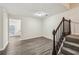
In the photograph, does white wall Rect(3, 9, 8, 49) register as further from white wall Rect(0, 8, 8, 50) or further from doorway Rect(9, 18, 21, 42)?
doorway Rect(9, 18, 21, 42)

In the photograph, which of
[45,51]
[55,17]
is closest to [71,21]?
[55,17]

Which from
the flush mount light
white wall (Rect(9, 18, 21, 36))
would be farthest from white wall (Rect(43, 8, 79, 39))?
white wall (Rect(9, 18, 21, 36))

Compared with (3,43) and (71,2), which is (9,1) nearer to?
(3,43)

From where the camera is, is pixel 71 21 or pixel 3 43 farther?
pixel 3 43

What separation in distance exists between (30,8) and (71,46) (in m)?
1.11

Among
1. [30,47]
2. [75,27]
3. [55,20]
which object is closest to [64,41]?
[75,27]

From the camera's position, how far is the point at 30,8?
150 cm

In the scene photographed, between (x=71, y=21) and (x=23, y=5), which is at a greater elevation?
(x=23, y=5)

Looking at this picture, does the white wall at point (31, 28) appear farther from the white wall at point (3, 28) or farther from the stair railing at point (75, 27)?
the stair railing at point (75, 27)

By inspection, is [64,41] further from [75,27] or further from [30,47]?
[30,47]

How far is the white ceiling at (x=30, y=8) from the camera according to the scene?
1457 mm
